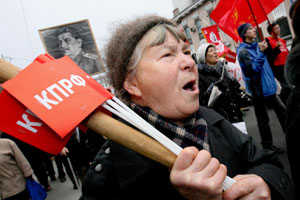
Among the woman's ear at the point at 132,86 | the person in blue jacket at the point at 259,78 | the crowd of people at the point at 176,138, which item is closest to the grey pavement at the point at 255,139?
the person in blue jacket at the point at 259,78

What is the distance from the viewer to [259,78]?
317 centimetres

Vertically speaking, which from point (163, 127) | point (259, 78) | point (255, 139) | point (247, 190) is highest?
point (163, 127)

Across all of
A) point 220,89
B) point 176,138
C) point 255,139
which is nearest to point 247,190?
point 176,138

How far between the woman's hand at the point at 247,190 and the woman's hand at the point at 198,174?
0.05 metres

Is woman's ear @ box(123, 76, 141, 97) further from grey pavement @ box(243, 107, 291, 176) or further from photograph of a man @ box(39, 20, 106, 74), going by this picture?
photograph of a man @ box(39, 20, 106, 74)

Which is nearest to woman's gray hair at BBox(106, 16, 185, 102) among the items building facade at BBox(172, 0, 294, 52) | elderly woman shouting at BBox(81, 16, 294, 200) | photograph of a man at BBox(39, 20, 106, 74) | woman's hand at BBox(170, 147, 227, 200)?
elderly woman shouting at BBox(81, 16, 294, 200)

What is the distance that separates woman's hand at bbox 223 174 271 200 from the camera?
677 millimetres

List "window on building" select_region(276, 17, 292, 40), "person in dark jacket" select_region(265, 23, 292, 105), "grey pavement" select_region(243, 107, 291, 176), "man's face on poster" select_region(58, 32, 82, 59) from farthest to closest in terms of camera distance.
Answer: "window on building" select_region(276, 17, 292, 40)
"man's face on poster" select_region(58, 32, 82, 59)
"person in dark jacket" select_region(265, 23, 292, 105)
"grey pavement" select_region(243, 107, 291, 176)

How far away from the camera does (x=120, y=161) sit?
943 millimetres

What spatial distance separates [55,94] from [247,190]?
0.72 meters

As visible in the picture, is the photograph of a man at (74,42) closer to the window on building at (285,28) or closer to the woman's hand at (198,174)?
the woman's hand at (198,174)

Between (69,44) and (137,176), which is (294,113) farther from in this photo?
(69,44)

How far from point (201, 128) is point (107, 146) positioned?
0.50m

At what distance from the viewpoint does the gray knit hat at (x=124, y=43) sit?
1.11 metres
